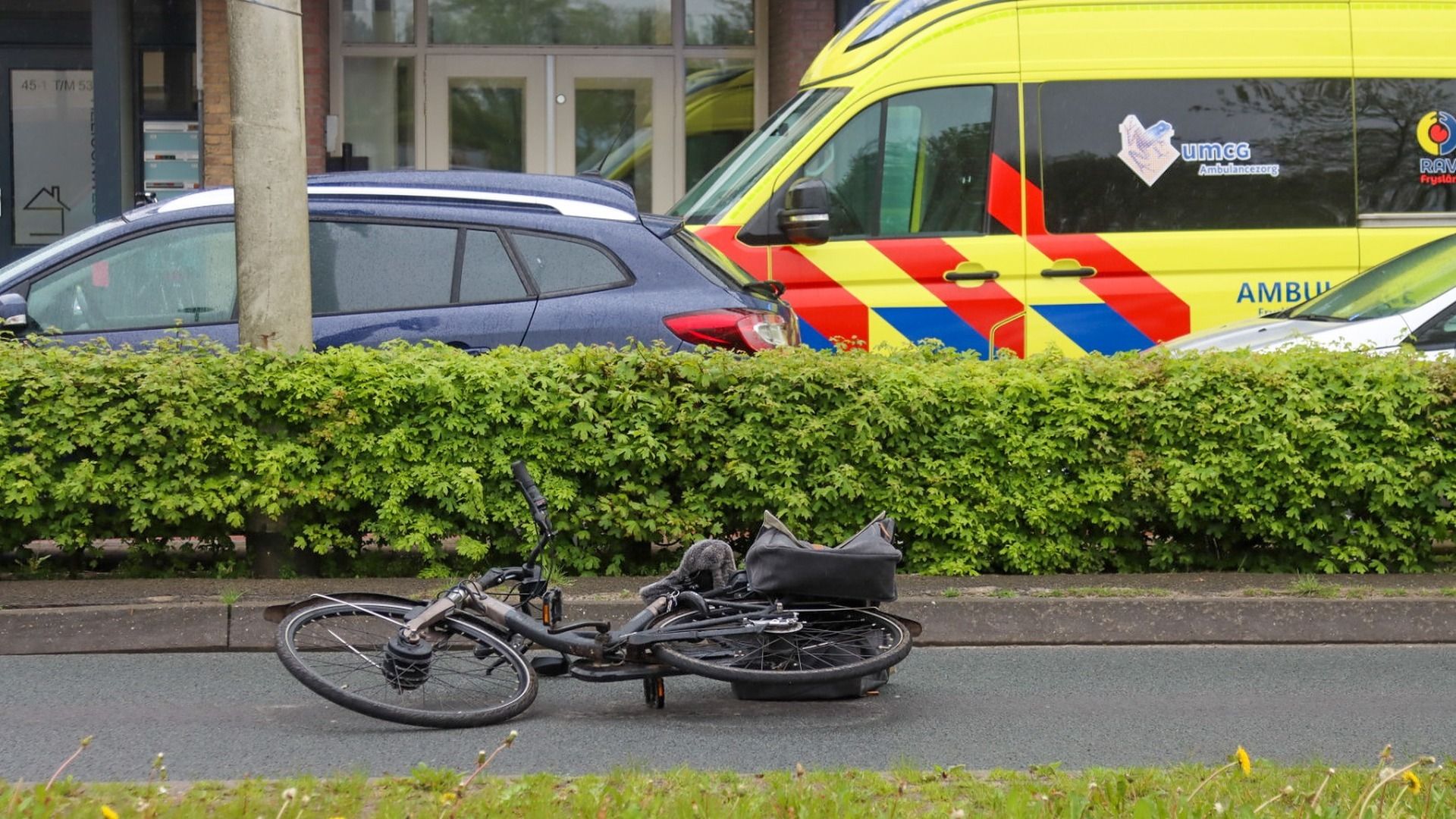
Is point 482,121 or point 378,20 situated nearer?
point 378,20

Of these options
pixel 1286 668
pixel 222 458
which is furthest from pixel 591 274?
pixel 1286 668

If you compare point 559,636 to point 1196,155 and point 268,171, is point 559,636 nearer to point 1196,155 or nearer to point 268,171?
point 268,171

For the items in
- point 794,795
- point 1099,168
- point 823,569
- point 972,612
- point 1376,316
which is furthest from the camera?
point 1099,168

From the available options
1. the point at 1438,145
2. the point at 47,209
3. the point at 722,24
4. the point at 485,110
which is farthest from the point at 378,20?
the point at 1438,145

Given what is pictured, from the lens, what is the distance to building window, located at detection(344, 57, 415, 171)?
17.2 meters

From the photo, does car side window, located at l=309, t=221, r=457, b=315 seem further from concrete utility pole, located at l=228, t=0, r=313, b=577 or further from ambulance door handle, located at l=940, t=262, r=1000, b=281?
ambulance door handle, located at l=940, t=262, r=1000, b=281

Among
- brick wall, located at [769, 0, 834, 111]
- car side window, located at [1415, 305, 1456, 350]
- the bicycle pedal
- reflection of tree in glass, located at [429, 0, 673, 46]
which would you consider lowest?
the bicycle pedal

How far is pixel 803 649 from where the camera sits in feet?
18.7

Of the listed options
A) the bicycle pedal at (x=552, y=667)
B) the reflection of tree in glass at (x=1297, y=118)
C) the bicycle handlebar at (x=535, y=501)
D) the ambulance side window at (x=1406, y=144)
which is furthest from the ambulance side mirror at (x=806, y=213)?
the bicycle pedal at (x=552, y=667)

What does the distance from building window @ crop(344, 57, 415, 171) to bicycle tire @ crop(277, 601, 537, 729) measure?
12.3 m

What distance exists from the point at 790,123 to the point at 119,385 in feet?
14.7

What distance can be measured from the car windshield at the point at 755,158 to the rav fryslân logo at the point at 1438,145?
3.57m

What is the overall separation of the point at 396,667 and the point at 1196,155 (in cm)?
637

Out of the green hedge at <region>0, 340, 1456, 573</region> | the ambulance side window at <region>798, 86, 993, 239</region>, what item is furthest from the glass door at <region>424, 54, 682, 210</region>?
the green hedge at <region>0, 340, 1456, 573</region>
